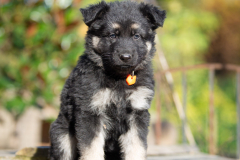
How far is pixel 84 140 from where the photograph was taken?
316cm

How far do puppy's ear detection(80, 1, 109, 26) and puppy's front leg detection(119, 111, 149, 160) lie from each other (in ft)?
3.64

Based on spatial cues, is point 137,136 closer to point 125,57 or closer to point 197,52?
point 125,57

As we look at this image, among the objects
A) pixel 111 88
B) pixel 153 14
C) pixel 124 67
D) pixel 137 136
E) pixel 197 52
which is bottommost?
pixel 137 136

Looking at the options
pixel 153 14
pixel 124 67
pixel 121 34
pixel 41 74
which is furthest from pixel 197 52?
pixel 124 67

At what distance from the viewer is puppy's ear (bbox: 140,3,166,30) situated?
3523mm

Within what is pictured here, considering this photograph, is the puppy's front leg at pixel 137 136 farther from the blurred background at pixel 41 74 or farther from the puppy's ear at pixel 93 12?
the blurred background at pixel 41 74

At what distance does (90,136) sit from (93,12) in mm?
1305

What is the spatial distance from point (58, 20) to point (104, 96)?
5.04 m

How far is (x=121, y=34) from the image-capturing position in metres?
3.39

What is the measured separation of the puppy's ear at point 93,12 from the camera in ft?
11.2

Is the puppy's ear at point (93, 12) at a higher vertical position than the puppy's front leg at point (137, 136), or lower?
higher

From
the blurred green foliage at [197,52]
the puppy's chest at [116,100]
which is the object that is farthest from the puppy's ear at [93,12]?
the blurred green foliage at [197,52]

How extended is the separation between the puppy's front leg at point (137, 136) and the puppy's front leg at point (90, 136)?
290 millimetres

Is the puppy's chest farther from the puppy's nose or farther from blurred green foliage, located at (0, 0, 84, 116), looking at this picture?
blurred green foliage, located at (0, 0, 84, 116)
